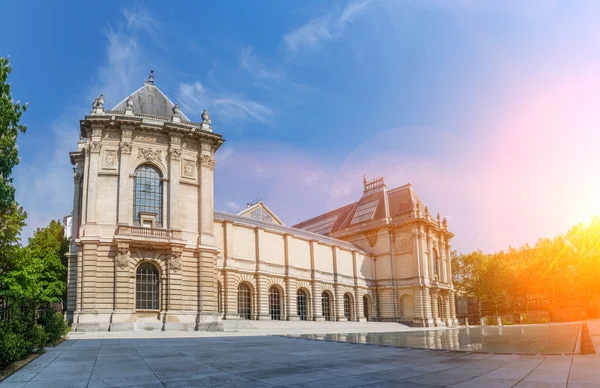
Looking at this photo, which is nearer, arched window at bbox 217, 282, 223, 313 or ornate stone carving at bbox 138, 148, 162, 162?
ornate stone carving at bbox 138, 148, 162, 162

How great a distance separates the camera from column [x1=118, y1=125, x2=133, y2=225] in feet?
119

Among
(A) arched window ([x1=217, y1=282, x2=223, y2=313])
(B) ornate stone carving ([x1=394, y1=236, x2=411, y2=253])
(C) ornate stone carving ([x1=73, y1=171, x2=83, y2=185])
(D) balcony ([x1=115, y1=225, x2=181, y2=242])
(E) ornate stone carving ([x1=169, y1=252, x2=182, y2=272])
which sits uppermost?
(C) ornate stone carving ([x1=73, y1=171, x2=83, y2=185])

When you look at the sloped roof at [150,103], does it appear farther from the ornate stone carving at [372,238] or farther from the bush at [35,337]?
the ornate stone carving at [372,238]

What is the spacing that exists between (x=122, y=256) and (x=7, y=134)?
14032 millimetres

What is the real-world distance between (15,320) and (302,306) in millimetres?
39484

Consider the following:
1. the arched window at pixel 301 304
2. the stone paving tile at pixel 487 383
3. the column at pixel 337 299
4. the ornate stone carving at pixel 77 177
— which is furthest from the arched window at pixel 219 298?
the stone paving tile at pixel 487 383

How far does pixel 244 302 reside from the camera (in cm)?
4600

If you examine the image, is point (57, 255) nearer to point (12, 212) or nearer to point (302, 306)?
point (12, 212)

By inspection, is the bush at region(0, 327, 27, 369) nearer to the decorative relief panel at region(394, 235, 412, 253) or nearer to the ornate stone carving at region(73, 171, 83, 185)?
the ornate stone carving at region(73, 171, 83, 185)

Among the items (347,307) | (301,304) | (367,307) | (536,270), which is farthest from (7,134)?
(536,270)

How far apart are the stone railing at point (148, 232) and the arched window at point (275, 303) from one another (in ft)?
51.8

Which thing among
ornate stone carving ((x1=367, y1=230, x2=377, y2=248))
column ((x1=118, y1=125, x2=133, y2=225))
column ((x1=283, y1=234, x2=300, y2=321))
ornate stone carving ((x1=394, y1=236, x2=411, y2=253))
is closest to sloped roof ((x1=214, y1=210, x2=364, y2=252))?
column ((x1=283, y1=234, x2=300, y2=321))

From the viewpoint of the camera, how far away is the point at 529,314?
267 ft

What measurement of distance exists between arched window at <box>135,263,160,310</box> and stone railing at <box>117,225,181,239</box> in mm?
2324
